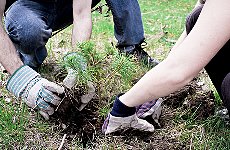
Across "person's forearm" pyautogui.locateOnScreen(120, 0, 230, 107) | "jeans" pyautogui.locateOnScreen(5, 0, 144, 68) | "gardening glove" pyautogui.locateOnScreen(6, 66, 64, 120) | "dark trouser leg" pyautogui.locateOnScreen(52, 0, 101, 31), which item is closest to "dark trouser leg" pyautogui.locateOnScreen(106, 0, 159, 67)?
"jeans" pyautogui.locateOnScreen(5, 0, 144, 68)

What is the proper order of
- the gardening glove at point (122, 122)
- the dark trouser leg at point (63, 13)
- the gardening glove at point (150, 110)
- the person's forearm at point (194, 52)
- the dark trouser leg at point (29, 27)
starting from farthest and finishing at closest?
the dark trouser leg at point (63, 13)
the dark trouser leg at point (29, 27)
the gardening glove at point (150, 110)
the gardening glove at point (122, 122)
the person's forearm at point (194, 52)

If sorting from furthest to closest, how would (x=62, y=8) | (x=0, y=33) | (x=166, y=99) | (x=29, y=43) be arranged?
(x=62, y=8) < (x=29, y=43) < (x=166, y=99) < (x=0, y=33)

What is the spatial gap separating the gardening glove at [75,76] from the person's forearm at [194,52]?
0.39 metres

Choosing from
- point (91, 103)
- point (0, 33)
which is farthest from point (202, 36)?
point (0, 33)

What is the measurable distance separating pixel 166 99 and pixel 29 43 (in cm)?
87

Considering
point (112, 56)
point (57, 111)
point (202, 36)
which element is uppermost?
point (202, 36)

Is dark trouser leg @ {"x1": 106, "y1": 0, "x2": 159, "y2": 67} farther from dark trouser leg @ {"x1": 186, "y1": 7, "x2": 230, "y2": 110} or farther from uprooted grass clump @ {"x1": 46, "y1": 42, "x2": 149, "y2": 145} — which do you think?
dark trouser leg @ {"x1": 186, "y1": 7, "x2": 230, "y2": 110}

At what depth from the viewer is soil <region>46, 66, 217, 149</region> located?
194 centimetres

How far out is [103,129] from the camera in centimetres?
194

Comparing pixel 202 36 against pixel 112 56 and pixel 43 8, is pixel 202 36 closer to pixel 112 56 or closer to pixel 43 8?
pixel 112 56

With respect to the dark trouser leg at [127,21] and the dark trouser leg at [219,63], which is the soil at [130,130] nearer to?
the dark trouser leg at [219,63]

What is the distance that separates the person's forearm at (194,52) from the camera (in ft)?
4.84

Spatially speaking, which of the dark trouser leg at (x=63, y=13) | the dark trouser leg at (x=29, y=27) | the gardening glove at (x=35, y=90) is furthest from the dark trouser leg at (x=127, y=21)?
the gardening glove at (x=35, y=90)

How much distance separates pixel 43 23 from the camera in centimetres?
245
